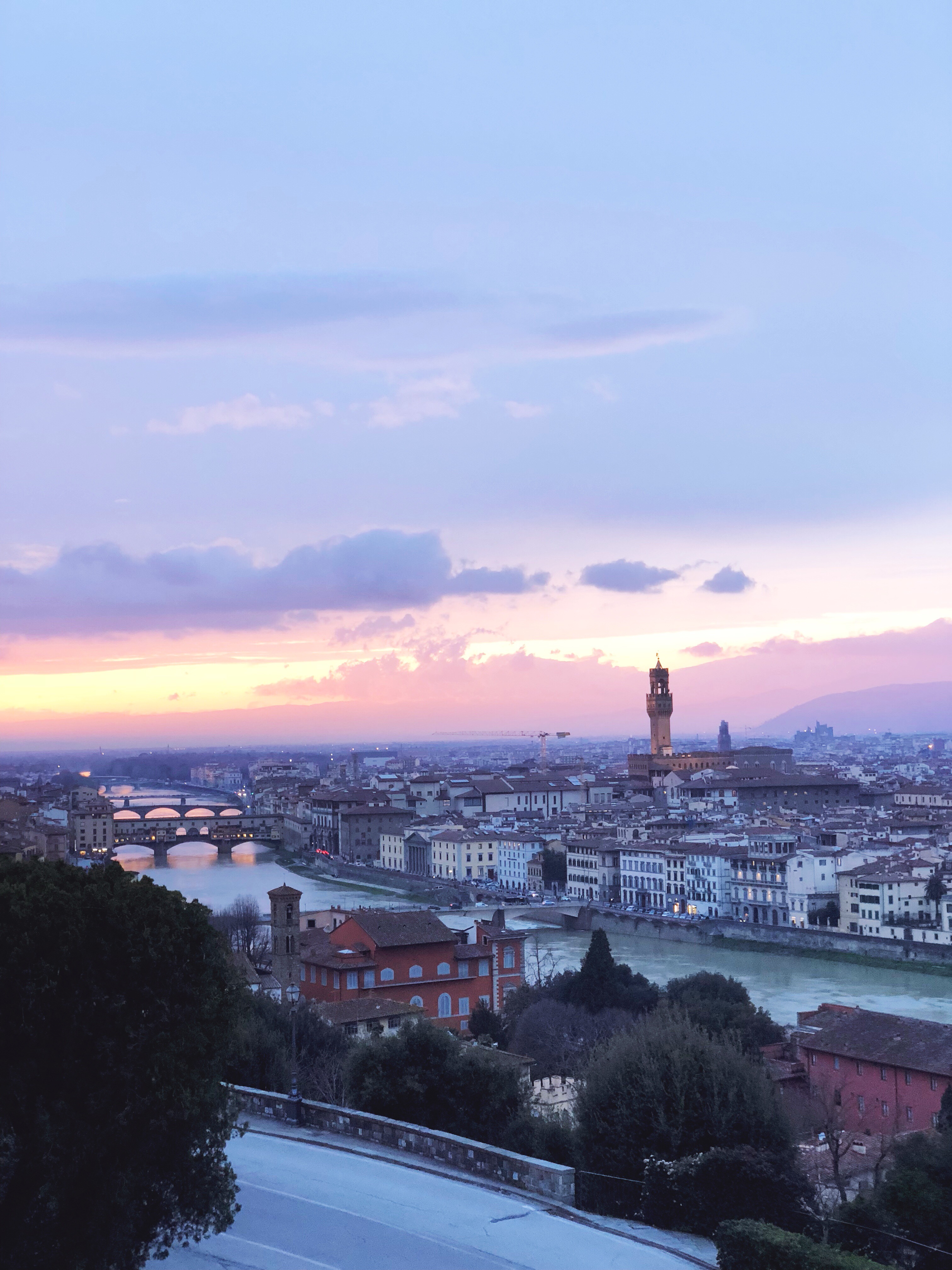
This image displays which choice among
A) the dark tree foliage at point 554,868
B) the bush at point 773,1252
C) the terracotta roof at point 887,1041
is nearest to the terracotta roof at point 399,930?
the terracotta roof at point 887,1041

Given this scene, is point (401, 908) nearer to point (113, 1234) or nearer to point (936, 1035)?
point (936, 1035)

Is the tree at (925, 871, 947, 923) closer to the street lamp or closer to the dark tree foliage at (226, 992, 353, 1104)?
the street lamp

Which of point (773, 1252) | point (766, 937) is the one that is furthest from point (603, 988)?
point (766, 937)

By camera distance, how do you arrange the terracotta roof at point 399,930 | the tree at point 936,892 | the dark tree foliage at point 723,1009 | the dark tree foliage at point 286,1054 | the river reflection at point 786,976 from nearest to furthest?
the dark tree foliage at point 286,1054 → the dark tree foliage at point 723,1009 → the terracotta roof at point 399,930 → the river reflection at point 786,976 → the tree at point 936,892

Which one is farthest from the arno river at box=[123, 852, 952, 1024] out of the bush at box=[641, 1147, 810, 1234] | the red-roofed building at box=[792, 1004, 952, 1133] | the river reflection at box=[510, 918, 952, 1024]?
the bush at box=[641, 1147, 810, 1234]

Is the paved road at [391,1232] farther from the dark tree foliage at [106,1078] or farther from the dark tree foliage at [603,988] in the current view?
the dark tree foliage at [603,988]

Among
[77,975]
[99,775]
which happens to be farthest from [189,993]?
[99,775]
